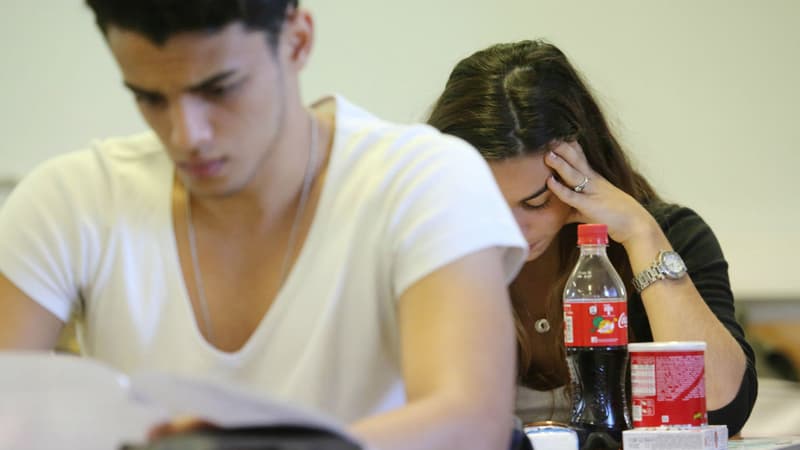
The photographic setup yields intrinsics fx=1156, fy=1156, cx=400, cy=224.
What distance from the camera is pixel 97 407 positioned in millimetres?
697

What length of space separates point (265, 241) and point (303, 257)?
6 centimetres

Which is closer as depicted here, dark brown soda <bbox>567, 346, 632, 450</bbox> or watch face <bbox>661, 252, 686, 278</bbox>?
dark brown soda <bbox>567, 346, 632, 450</bbox>

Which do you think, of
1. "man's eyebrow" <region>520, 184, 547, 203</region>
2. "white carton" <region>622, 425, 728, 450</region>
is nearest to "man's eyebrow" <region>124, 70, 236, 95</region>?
"white carton" <region>622, 425, 728, 450</region>

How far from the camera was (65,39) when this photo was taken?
3.04 metres

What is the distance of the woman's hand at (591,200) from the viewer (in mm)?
1811

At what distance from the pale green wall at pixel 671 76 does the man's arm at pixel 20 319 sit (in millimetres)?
1769

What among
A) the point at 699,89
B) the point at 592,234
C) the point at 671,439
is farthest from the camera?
the point at 699,89

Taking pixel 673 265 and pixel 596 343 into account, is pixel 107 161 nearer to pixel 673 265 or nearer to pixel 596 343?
pixel 596 343

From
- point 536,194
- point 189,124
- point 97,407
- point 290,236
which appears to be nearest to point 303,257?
point 290,236

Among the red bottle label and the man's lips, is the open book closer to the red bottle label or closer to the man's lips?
the man's lips

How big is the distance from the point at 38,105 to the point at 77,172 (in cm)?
206

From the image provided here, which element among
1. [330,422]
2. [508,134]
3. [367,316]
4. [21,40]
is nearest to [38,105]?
[21,40]

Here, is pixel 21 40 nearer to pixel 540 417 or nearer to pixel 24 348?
pixel 540 417

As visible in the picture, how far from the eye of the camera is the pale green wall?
2.79 m
